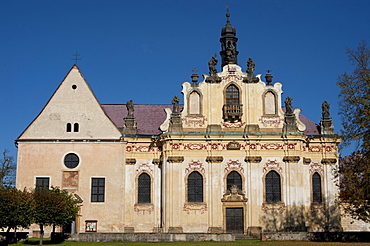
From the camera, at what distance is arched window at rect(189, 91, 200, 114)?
46438 millimetres

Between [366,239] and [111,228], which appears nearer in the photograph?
[366,239]

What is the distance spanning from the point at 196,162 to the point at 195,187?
2.18 m

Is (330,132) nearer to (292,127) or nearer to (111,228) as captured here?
(292,127)

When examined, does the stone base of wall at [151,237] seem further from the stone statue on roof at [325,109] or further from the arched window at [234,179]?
the stone statue on roof at [325,109]

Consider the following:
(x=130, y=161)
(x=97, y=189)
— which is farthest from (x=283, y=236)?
(x=97, y=189)

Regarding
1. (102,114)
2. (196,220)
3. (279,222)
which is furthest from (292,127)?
(102,114)

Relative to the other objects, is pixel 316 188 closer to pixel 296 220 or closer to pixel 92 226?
pixel 296 220

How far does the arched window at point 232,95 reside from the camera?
46.7 meters

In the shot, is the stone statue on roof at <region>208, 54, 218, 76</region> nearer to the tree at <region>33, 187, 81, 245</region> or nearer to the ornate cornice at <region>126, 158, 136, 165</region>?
the ornate cornice at <region>126, 158, 136, 165</region>

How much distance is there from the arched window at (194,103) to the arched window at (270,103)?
20.1 feet

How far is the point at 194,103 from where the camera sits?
4650cm

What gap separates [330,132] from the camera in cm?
4772

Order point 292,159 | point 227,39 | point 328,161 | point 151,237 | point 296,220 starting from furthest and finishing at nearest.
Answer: point 227,39 → point 328,161 → point 292,159 → point 296,220 → point 151,237

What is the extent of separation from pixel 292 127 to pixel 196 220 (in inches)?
459
